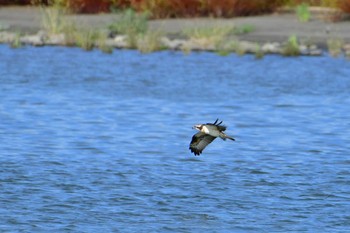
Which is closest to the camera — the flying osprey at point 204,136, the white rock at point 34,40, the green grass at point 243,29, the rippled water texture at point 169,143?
the flying osprey at point 204,136

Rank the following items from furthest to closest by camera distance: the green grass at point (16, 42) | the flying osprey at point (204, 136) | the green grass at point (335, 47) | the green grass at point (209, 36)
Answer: the green grass at point (16, 42) → the green grass at point (209, 36) → the green grass at point (335, 47) → the flying osprey at point (204, 136)

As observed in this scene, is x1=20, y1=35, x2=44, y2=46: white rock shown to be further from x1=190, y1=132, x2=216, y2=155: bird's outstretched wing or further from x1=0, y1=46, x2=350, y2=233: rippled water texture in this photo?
x1=190, y1=132, x2=216, y2=155: bird's outstretched wing

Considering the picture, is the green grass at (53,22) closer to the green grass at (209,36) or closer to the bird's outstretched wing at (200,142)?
the green grass at (209,36)

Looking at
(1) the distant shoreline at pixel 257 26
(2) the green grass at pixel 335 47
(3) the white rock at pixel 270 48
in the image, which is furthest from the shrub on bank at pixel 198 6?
(2) the green grass at pixel 335 47

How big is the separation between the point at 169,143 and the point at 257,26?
17.3 metres

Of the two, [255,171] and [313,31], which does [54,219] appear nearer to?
[255,171]

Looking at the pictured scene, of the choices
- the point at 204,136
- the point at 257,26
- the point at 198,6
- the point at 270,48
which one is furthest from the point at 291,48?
the point at 204,136

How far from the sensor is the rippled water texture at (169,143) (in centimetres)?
1317

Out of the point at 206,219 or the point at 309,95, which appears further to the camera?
the point at 309,95

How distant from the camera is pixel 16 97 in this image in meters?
24.3

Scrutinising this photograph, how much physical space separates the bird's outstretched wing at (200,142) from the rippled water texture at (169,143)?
67cm

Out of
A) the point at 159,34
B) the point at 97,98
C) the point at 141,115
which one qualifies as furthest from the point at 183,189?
the point at 159,34

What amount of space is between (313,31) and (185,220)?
73.0ft

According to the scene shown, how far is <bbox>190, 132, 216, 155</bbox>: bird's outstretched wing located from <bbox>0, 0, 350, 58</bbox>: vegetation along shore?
1762 cm
